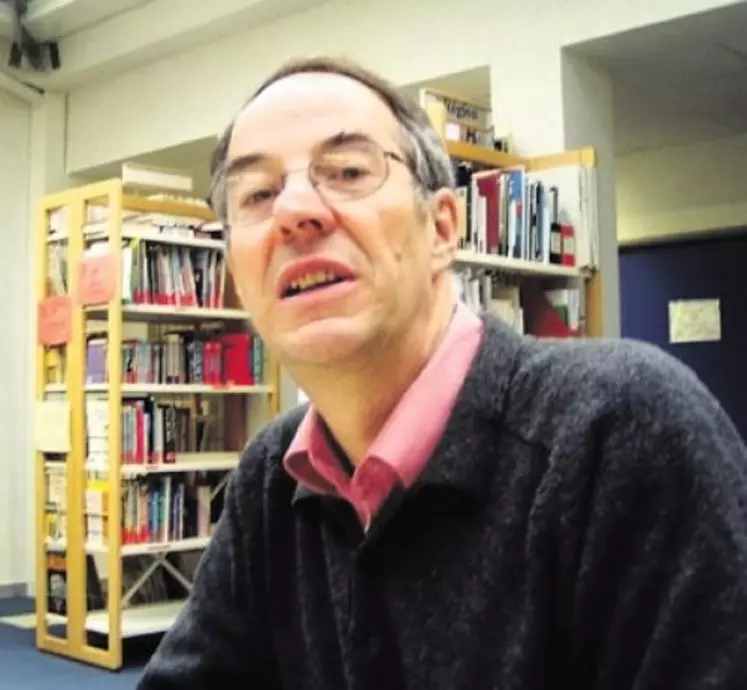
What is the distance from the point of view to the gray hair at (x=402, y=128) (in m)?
0.95

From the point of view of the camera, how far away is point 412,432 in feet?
2.84

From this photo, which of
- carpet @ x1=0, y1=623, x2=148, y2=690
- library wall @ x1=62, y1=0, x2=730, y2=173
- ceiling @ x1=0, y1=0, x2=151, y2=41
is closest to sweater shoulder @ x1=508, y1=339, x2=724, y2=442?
library wall @ x1=62, y1=0, x2=730, y2=173

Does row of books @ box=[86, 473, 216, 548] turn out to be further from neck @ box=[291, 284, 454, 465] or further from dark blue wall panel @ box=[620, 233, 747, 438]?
neck @ box=[291, 284, 454, 465]

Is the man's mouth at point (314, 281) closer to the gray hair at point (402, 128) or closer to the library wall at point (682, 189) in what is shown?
the gray hair at point (402, 128)

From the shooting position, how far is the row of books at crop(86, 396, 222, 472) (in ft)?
12.7

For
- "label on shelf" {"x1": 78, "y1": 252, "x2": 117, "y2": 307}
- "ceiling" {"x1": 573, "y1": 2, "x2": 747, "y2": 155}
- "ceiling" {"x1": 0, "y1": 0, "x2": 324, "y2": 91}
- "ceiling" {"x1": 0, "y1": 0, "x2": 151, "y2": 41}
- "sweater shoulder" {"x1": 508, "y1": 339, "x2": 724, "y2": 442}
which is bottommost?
"sweater shoulder" {"x1": 508, "y1": 339, "x2": 724, "y2": 442}

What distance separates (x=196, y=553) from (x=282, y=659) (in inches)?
132

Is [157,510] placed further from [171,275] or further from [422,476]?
[422,476]

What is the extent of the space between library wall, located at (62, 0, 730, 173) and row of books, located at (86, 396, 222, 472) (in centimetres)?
114

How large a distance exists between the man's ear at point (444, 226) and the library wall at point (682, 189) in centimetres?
464

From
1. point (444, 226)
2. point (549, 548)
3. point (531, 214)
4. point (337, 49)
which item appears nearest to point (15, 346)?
point (337, 49)

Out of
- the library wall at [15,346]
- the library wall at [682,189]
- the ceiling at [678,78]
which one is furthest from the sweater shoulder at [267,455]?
the library wall at [15,346]

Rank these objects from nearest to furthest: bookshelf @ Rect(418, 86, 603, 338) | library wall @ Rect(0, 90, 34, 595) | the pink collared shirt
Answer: the pink collared shirt, bookshelf @ Rect(418, 86, 603, 338), library wall @ Rect(0, 90, 34, 595)

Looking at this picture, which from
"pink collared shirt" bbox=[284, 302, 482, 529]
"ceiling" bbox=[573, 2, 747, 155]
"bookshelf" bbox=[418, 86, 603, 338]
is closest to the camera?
"pink collared shirt" bbox=[284, 302, 482, 529]
